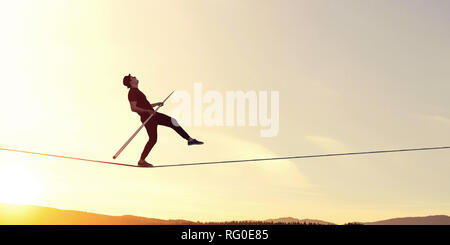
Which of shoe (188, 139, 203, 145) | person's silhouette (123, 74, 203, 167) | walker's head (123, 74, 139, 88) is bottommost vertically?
shoe (188, 139, 203, 145)

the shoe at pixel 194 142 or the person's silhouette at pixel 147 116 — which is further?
the shoe at pixel 194 142

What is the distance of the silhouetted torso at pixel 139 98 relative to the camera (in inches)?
557

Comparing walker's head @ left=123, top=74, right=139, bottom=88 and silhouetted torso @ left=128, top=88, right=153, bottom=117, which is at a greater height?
walker's head @ left=123, top=74, right=139, bottom=88

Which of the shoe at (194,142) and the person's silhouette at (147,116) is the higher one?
the person's silhouette at (147,116)

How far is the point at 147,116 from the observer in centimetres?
1434

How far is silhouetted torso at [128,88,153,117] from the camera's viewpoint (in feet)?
46.4

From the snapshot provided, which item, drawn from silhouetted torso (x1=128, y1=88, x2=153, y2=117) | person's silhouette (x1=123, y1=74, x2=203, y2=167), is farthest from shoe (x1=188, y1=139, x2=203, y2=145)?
silhouetted torso (x1=128, y1=88, x2=153, y2=117)

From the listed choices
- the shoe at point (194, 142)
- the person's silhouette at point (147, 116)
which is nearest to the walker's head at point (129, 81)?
the person's silhouette at point (147, 116)

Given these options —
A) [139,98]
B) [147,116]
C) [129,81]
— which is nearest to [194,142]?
[147,116]

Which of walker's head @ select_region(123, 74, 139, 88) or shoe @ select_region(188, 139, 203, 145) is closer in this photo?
walker's head @ select_region(123, 74, 139, 88)

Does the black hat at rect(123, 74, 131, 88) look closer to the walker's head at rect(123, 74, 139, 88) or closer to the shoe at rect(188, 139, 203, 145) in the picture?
the walker's head at rect(123, 74, 139, 88)

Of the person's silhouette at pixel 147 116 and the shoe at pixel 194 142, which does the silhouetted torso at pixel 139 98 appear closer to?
the person's silhouette at pixel 147 116
